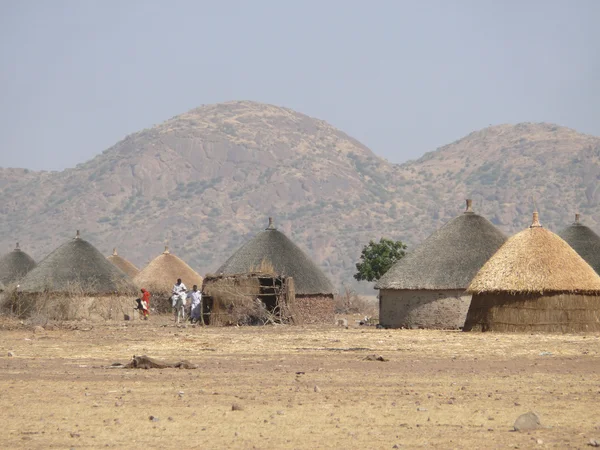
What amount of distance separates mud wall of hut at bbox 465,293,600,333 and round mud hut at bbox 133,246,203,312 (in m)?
21.6

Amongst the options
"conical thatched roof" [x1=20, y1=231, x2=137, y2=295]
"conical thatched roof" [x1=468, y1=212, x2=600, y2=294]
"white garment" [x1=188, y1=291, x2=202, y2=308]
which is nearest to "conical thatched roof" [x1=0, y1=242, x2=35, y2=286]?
"conical thatched roof" [x1=20, y1=231, x2=137, y2=295]

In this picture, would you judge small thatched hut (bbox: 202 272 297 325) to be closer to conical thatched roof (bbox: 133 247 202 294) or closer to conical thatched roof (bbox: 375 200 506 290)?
conical thatched roof (bbox: 375 200 506 290)

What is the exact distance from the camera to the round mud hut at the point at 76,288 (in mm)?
36500

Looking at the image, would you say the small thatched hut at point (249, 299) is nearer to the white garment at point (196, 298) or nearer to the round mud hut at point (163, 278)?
the white garment at point (196, 298)

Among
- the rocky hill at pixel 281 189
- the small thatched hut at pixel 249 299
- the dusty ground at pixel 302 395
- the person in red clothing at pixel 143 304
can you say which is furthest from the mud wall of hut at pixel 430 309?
the rocky hill at pixel 281 189

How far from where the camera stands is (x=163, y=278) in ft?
162

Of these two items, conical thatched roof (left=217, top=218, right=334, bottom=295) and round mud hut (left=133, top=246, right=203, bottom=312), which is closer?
conical thatched roof (left=217, top=218, right=334, bottom=295)

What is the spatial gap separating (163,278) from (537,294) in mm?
24817

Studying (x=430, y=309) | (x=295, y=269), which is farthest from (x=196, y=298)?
(x=430, y=309)

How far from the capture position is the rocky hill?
14850cm

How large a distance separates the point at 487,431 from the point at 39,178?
610 feet

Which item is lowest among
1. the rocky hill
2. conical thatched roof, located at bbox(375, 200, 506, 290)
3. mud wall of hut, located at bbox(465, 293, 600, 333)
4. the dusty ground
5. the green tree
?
the dusty ground

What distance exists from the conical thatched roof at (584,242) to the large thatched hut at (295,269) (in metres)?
7.73

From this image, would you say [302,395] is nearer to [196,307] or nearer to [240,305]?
[240,305]
